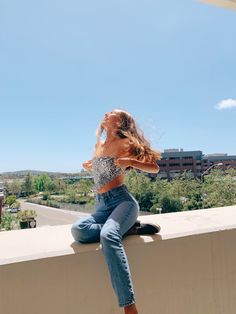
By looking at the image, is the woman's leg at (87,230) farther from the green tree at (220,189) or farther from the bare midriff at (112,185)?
the green tree at (220,189)

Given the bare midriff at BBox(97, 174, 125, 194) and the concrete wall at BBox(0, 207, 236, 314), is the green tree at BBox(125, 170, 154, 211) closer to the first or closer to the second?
the bare midriff at BBox(97, 174, 125, 194)

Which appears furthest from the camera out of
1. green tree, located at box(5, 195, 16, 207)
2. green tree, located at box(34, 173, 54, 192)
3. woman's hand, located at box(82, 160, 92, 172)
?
green tree, located at box(5, 195, 16, 207)

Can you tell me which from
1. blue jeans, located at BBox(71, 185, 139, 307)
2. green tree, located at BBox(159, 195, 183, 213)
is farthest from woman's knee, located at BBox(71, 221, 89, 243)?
green tree, located at BBox(159, 195, 183, 213)

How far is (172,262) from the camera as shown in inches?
48.1

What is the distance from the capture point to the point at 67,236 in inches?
48.0

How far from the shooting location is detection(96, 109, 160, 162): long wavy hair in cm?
119

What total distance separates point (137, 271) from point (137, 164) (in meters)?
0.44

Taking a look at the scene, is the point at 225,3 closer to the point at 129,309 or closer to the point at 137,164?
the point at 137,164

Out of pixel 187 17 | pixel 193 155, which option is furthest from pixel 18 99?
pixel 187 17

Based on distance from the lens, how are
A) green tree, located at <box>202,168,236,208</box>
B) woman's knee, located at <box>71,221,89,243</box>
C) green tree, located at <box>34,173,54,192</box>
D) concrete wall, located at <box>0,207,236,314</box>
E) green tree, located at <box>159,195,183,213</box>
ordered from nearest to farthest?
concrete wall, located at <box>0,207,236,314</box>
woman's knee, located at <box>71,221,89,243</box>
green tree, located at <box>159,195,183,213</box>
green tree, located at <box>202,168,236,208</box>
green tree, located at <box>34,173,54,192</box>

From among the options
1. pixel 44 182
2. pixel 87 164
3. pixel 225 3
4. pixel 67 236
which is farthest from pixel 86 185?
pixel 44 182

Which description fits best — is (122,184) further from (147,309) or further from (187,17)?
(187,17)

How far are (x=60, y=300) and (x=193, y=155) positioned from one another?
26301 mm

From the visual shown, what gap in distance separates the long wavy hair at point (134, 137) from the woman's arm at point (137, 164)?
0.03 m
